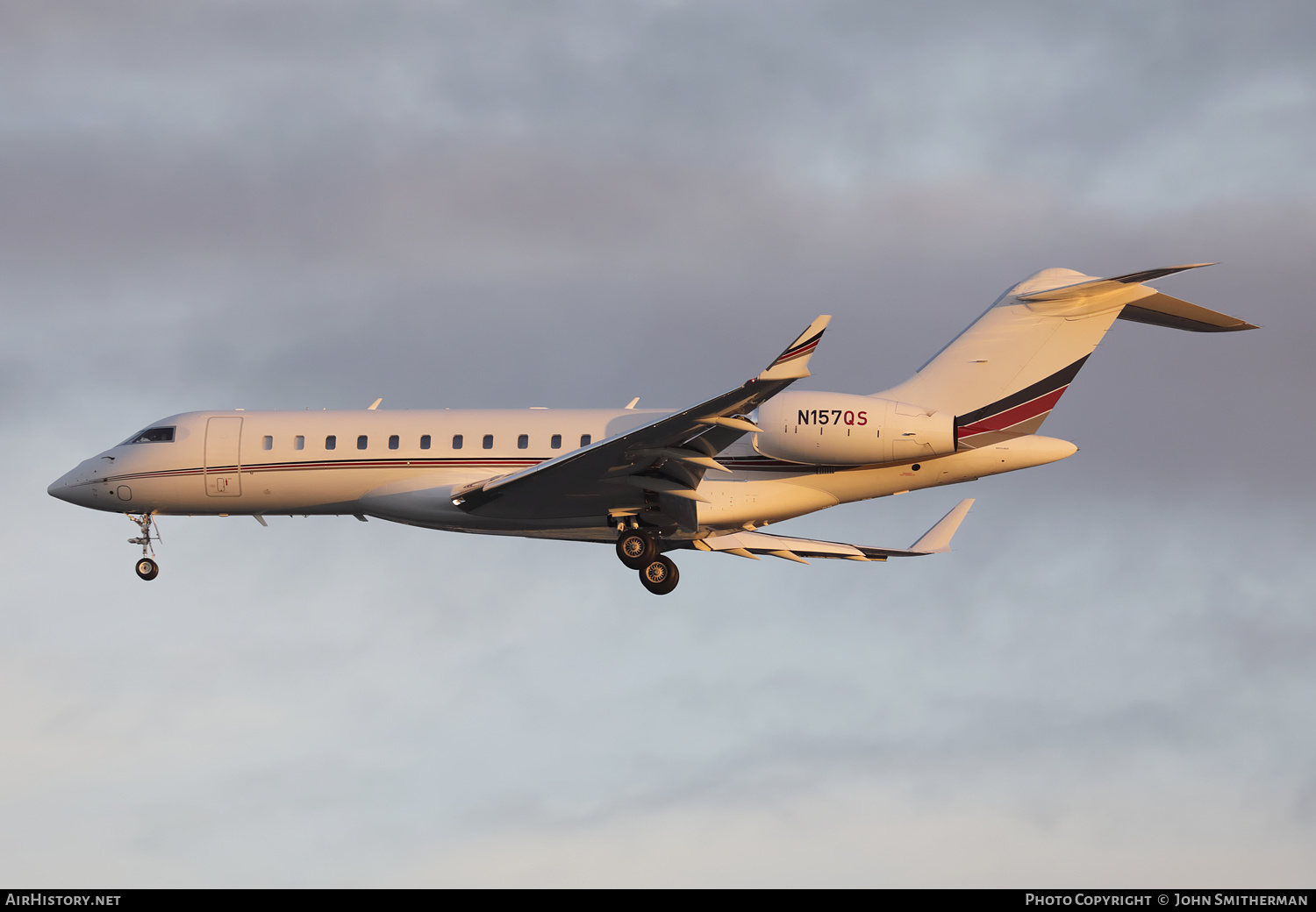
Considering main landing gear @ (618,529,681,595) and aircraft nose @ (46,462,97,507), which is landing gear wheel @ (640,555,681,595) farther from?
aircraft nose @ (46,462,97,507)

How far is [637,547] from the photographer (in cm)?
2366

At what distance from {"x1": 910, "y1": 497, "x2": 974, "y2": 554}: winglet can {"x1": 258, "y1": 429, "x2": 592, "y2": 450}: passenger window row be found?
23.4 feet

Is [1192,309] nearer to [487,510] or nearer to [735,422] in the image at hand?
[735,422]

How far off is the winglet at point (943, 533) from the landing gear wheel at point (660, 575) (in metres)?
5.34

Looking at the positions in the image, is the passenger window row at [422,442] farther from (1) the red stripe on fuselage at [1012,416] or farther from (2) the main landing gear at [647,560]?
(1) the red stripe on fuselage at [1012,416]

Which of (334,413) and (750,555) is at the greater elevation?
(334,413)

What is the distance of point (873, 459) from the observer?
21.9 meters

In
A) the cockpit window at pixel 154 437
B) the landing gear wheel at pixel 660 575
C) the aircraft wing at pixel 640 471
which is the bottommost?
the landing gear wheel at pixel 660 575

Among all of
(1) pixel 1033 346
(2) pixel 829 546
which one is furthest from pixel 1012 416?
(2) pixel 829 546

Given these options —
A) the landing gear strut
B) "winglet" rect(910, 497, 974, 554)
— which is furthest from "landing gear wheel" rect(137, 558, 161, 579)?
"winglet" rect(910, 497, 974, 554)

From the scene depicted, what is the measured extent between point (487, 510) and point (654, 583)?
3205mm

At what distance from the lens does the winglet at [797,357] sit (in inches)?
742

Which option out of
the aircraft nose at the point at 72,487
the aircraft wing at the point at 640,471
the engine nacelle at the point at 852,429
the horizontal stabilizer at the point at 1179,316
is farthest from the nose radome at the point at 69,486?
the horizontal stabilizer at the point at 1179,316
